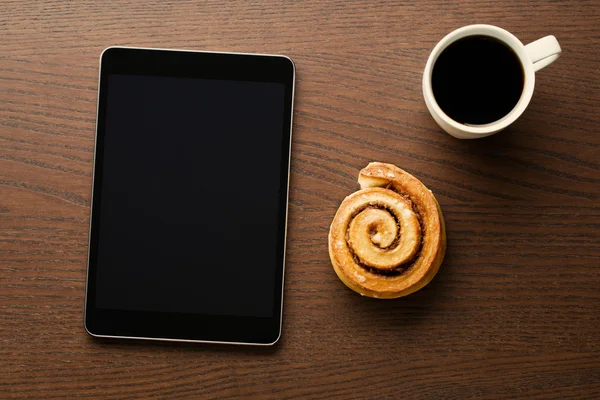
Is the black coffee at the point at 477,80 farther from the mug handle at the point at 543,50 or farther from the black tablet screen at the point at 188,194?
the black tablet screen at the point at 188,194

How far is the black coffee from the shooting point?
0.67 meters

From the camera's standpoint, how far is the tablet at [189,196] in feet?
2.39

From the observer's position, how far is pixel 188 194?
0.73m

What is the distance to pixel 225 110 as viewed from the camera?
736 mm

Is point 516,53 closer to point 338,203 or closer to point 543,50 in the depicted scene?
point 543,50

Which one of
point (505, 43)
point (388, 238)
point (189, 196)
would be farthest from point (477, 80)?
point (189, 196)

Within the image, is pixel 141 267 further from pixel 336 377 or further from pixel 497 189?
pixel 497 189

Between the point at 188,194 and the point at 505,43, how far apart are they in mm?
388

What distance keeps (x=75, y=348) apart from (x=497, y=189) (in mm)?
530

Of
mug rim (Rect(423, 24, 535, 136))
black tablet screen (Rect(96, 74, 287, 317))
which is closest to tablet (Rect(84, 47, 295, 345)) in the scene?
black tablet screen (Rect(96, 74, 287, 317))

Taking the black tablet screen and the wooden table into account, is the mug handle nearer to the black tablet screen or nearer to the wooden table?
the wooden table

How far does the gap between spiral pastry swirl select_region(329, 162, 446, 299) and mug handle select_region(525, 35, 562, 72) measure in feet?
0.58

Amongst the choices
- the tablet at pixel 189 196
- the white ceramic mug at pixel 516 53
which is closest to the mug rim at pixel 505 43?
the white ceramic mug at pixel 516 53

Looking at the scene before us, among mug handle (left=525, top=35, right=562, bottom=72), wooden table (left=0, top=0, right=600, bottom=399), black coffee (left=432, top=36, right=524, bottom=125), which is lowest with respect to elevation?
wooden table (left=0, top=0, right=600, bottom=399)
